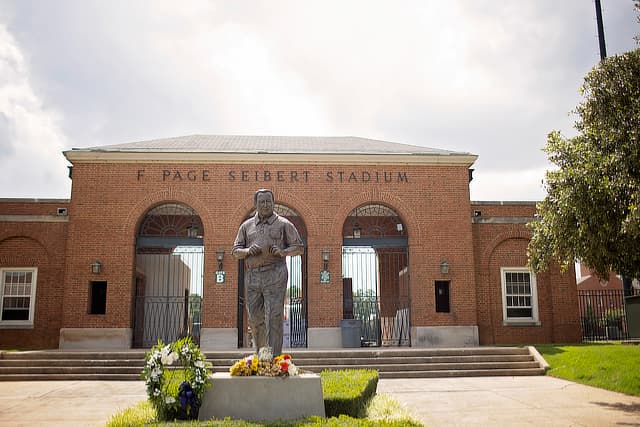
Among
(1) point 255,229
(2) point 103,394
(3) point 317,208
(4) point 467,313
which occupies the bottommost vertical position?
(2) point 103,394

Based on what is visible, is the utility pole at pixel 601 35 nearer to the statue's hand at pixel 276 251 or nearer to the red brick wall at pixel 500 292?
the red brick wall at pixel 500 292

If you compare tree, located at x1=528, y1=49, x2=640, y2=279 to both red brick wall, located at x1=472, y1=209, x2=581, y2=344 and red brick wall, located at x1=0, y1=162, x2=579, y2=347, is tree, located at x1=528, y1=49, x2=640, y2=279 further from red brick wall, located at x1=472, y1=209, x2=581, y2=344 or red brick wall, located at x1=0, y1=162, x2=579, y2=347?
red brick wall, located at x1=472, y1=209, x2=581, y2=344

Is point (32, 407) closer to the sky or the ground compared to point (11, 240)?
closer to the ground

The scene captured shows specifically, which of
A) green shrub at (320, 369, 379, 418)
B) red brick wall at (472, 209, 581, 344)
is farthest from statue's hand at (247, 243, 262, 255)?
red brick wall at (472, 209, 581, 344)

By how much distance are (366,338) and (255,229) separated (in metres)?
13.0

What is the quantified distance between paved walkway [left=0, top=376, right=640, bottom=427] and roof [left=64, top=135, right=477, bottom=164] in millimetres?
8030

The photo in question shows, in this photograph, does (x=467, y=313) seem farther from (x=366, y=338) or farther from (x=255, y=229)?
(x=255, y=229)

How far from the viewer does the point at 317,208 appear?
19.7 metres

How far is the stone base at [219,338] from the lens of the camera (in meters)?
18.4

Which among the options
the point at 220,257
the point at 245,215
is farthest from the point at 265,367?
the point at 245,215

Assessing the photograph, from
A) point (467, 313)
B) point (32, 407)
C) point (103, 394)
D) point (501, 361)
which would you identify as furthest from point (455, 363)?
point (32, 407)

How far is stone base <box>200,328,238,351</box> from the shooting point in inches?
725

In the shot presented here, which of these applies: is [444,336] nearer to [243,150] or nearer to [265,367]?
[243,150]

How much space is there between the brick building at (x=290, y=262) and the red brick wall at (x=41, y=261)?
0.11ft
